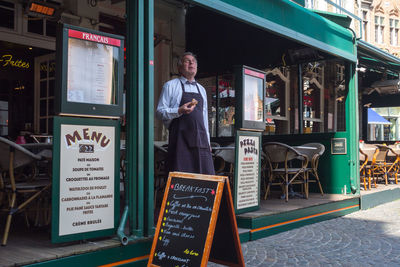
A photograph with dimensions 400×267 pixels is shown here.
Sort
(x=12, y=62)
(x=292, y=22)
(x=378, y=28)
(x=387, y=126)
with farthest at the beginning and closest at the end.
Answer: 1. (x=387, y=126)
2. (x=378, y=28)
3. (x=12, y=62)
4. (x=292, y=22)

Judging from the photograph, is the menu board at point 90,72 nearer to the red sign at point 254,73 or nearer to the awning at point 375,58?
the red sign at point 254,73

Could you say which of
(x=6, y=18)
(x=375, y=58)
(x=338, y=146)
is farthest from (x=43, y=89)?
(x=375, y=58)

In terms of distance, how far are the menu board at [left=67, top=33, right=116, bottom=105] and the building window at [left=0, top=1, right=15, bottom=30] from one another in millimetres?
4563

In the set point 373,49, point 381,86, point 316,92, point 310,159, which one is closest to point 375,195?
point 310,159

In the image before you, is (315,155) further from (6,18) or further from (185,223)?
(6,18)

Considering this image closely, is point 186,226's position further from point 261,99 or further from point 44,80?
point 44,80

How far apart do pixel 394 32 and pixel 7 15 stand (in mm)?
25842

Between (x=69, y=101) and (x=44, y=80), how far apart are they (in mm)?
5316

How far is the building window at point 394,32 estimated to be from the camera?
2733cm

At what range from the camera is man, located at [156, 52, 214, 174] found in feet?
13.3

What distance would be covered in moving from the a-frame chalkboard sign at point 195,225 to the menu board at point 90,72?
2.91 feet

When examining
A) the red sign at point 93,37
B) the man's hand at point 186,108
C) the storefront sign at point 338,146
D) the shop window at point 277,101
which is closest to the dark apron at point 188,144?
the man's hand at point 186,108

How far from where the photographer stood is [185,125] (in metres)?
4.11

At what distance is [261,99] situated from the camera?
18.1 ft
